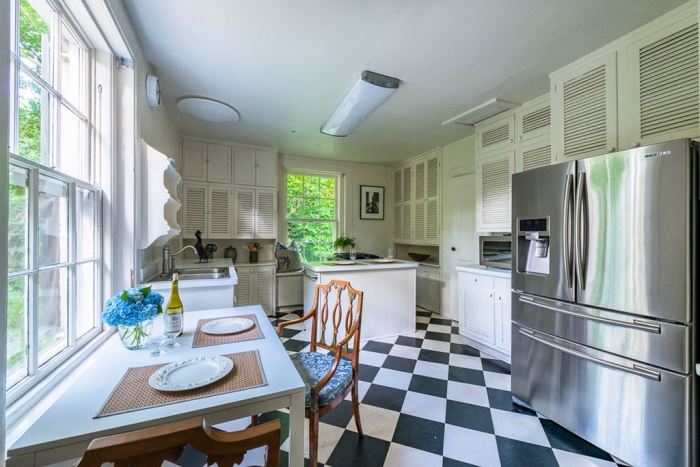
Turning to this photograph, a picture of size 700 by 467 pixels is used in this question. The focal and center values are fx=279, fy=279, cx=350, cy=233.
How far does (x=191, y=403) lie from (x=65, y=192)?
3.59ft

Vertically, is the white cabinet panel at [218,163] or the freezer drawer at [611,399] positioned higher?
the white cabinet panel at [218,163]

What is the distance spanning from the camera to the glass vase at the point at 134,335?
45.7 inches

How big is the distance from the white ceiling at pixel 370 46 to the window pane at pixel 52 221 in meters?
1.13

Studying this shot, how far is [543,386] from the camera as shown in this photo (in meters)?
1.79

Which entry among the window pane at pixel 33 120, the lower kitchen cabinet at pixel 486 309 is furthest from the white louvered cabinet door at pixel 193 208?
the lower kitchen cabinet at pixel 486 309

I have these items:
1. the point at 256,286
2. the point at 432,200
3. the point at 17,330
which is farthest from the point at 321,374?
the point at 432,200

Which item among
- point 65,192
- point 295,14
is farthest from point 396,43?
point 65,192

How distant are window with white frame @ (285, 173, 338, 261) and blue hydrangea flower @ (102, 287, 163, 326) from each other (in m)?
3.49

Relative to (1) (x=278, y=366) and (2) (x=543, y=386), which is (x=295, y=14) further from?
(2) (x=543, y=386)

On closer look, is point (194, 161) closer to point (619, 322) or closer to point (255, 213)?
point (255, 213)

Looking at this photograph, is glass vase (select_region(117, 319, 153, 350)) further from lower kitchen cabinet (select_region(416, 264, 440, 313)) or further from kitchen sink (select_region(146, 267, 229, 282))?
lower kitchen cabinet (select_region(416, 264, 440, 313))

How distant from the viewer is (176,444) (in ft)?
1.66

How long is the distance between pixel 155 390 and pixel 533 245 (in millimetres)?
2187

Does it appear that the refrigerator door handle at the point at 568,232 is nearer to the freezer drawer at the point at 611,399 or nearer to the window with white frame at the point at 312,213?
the freezer drawer at the point at 611,399
